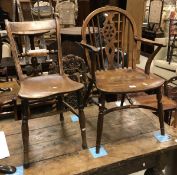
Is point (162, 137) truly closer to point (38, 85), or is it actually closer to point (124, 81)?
point (124, 81)

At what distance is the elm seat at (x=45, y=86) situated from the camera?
58.7 inches

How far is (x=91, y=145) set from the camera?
68.2 inches

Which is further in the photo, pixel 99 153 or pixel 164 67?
pixel 164 67

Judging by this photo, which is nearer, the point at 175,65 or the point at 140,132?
the point at 140,132

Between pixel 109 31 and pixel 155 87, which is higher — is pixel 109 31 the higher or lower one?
the higher one

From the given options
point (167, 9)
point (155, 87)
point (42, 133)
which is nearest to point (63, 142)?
point (42, 133)

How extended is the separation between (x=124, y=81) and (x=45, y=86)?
57 centimetres

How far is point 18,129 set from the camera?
1943 mm

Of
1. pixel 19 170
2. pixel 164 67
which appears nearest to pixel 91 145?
pixel 19 170

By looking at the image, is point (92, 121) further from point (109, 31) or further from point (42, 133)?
point (109, 31)

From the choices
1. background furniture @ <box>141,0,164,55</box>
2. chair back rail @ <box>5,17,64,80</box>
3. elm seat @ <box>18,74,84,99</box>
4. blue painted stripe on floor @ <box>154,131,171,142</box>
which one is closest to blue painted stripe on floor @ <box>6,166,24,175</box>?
elm seat @ <box>18,74,84,99</box>

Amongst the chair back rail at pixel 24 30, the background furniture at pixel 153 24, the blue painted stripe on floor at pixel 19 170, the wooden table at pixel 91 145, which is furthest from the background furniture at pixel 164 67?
the blue painted stripe on floor at pixel 19 170

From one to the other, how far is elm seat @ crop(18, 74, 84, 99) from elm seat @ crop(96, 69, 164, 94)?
20 centimetres

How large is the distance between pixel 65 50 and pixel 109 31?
1339 mm
